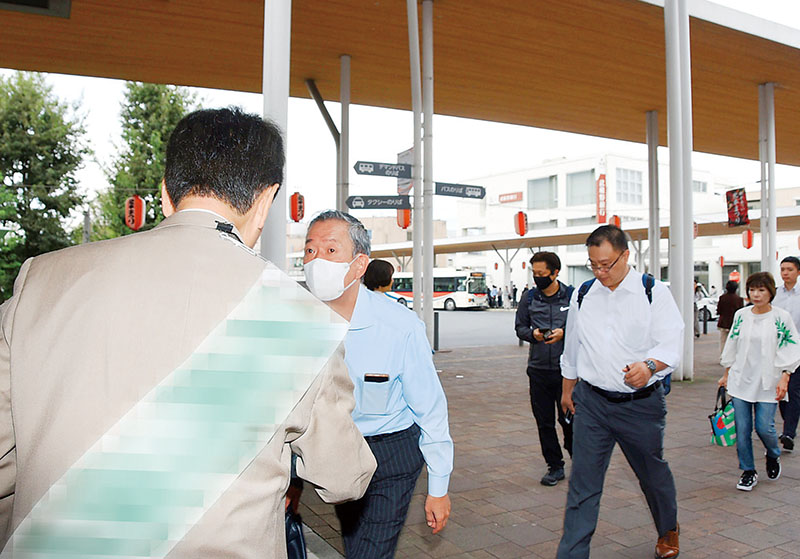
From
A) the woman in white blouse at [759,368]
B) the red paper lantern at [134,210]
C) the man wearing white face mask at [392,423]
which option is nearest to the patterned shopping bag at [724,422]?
the woman in white blouse at [759,368]

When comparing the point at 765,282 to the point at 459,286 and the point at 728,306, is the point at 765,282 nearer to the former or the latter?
the point at 728,306

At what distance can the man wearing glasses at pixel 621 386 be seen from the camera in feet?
11.5

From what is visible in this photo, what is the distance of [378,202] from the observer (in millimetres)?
11219

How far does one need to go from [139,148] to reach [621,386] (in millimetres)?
28450

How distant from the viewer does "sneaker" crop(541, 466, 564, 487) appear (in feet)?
17.1

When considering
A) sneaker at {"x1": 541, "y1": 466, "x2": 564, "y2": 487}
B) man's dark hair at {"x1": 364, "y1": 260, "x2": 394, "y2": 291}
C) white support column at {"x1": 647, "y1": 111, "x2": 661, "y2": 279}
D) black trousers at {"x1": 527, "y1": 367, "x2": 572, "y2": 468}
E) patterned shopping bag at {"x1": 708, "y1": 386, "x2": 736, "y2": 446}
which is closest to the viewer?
man's dark hair at {"x1": 364, "y1": 260, "x2": 394, "y2": 291}

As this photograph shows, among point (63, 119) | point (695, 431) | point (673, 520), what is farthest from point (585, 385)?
point (63, 119)

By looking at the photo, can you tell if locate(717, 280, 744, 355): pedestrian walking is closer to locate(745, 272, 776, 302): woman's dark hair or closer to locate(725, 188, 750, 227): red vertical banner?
locate(725, 188, 750, 227): red vertical banner

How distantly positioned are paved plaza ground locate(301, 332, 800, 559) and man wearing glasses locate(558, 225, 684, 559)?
0.54 meters

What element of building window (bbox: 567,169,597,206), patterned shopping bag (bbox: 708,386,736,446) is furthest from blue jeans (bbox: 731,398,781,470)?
building window (bbox: 567,169,597,206)

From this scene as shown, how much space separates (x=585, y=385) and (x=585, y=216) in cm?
4905

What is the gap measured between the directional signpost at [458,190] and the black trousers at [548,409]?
20.0 feet

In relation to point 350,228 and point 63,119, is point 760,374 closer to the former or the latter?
point 350,228

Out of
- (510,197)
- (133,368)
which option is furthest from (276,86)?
(510,197)
